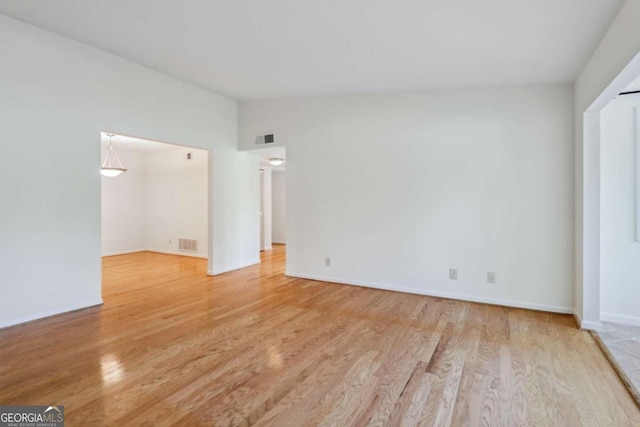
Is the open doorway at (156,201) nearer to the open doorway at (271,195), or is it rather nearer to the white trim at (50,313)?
the open doorway at (271,195)

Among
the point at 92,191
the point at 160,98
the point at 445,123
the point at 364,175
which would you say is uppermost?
the point at 160,98

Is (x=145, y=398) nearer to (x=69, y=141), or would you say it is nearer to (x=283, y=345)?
(x=283, y=345)

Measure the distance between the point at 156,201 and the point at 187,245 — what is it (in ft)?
5.30

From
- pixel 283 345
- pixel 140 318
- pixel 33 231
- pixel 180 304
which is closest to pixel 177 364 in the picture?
pixel 283 345

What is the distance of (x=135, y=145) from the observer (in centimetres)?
724

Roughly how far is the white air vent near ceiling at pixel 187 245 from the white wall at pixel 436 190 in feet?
10.2

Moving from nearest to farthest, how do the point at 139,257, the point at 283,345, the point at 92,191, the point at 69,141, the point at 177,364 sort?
the point at 177,364, the point at 283,345, the point at 69,141, the point at 92,191, the point at 139,257

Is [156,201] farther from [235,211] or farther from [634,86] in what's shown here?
[634,86]

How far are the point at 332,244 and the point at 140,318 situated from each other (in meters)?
2.63

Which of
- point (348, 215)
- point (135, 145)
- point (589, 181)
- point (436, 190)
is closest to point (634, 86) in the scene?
point (589, 181)

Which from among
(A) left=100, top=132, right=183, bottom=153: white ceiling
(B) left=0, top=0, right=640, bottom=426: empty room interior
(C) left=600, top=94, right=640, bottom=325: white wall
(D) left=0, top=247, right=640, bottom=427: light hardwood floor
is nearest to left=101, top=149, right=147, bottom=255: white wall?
(A) left=100, top=132, right=183, bottom=153: white ceiling

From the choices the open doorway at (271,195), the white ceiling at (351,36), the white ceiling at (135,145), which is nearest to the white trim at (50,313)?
the white ceiling at (351,36)

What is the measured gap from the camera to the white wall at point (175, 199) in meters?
7.37

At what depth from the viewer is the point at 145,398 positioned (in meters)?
2.02
